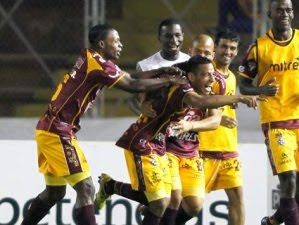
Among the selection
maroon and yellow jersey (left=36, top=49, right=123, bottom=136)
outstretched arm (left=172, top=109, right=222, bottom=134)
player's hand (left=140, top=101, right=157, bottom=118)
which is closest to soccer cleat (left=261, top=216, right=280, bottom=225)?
outstretched arm (left=172, top=109, right=222, bottom=134)

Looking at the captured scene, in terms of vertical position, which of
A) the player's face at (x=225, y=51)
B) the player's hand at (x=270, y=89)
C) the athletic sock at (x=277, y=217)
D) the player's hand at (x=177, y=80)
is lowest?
the athletic sock at (x=277, y=217)

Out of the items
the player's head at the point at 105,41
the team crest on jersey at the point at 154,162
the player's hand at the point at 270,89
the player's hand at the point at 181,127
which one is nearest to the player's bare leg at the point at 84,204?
the team crest on jersey at the point at 154,162

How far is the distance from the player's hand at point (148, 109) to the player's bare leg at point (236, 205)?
61.5 inches

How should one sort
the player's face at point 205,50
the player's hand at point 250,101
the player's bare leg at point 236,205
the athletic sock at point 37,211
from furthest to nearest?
the player's bare leg at point 236,205
the player's face at point 205,50
the athletic sock at point 37,211
the player's hand at point 250,101

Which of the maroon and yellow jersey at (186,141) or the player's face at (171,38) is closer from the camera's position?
the maroon and yellow jersey at (186,141)

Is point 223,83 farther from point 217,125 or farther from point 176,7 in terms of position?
point 176,7

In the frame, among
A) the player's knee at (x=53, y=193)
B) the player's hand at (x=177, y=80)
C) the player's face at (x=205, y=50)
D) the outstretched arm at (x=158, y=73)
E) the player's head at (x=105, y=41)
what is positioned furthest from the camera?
the player's face at (x=205, y=50)

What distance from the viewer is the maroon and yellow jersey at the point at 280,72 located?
1315 cm

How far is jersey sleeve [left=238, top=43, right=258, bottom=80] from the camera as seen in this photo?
Answer: 1325 cm

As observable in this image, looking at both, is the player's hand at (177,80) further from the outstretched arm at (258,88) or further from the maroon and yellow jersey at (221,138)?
the maroon and yellow jersey at (221,138)

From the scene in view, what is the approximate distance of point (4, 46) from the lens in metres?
16.5

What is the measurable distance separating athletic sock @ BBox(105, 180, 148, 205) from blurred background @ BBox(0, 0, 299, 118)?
7.19 ft

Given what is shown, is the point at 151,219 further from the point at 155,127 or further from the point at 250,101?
the point at 250,101

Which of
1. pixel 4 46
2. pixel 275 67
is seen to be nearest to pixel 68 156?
pixel 275 67
